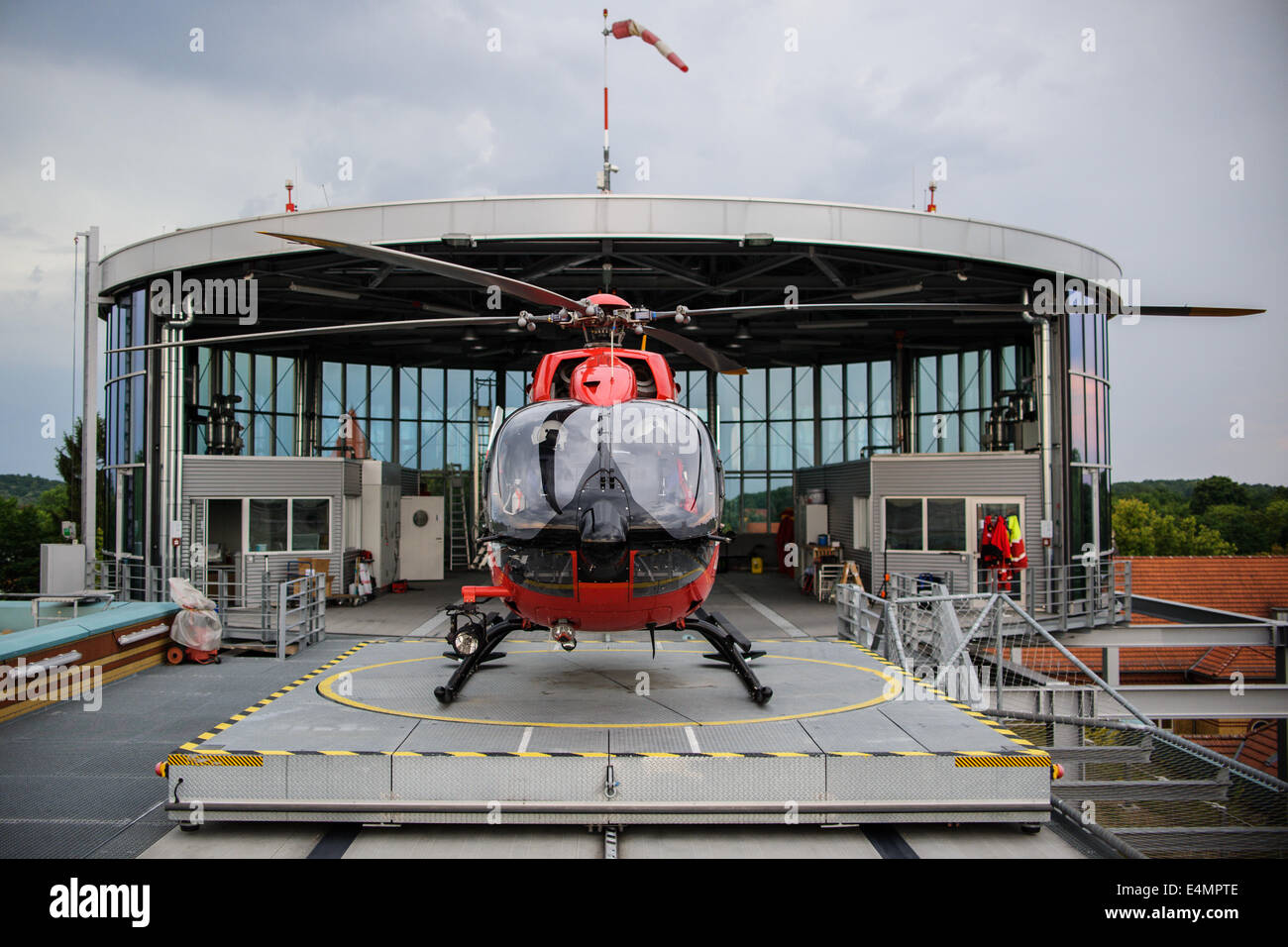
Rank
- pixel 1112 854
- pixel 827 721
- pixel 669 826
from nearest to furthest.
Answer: pixel 1112 854 → pixel 669 826 → pixel 827 721

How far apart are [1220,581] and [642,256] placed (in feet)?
74.6

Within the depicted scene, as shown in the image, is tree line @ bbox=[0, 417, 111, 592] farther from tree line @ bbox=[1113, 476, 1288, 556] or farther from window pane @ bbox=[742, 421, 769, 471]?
tree line @ bbox=[1113, 476, 1288, 556]

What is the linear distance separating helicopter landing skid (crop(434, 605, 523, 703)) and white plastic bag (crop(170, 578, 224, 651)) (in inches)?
209

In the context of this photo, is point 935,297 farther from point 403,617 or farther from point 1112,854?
point 1112,854

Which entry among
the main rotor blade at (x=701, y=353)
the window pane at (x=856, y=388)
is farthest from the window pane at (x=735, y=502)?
the main rotor blade at (x=701, y=353)

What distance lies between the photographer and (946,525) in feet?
55.1

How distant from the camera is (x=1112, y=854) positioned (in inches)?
198

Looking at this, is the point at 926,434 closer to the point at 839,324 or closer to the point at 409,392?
the point at 839,324

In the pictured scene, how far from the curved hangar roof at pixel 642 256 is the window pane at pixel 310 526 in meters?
4.80

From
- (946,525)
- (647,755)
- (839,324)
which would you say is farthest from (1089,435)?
(647,755)

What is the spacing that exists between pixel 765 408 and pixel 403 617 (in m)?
19.1

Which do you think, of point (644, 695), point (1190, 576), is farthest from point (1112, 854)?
point (1190, 576)

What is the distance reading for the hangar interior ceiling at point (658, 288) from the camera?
15.8 meters

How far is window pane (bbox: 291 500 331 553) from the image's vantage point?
16.9 metres
